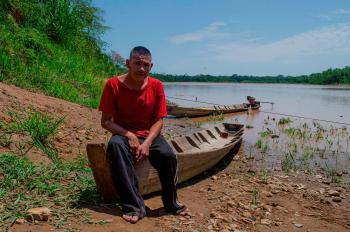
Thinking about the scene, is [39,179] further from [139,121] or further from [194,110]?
[194,110]

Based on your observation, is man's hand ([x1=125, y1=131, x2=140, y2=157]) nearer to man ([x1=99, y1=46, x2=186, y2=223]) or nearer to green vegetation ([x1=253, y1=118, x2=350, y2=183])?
man ([x1=99, y1=46, x2=186, y2=223])

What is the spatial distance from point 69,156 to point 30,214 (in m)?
2.24

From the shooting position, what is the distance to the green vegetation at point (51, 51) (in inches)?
332

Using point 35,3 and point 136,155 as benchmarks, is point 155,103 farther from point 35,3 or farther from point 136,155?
point 35,3

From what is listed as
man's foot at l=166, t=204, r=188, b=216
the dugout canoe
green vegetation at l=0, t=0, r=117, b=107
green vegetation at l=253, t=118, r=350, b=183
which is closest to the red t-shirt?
the dugout canoe

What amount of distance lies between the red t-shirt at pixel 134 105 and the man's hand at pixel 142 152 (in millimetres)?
183

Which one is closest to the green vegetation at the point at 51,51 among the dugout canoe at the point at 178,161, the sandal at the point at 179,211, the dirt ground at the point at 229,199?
the dirt ground at the point at 229,199

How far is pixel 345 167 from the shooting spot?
288 inches

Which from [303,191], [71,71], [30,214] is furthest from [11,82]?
[303,191]

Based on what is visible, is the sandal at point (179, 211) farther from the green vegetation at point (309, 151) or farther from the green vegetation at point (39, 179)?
the green vegetation at point (309, 151)

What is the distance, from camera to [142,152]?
3.68m

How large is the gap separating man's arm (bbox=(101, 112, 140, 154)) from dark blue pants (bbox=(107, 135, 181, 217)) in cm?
4

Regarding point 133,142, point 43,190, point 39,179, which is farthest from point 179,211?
point 39,179

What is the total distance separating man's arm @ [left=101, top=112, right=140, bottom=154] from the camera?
3.66 metres
